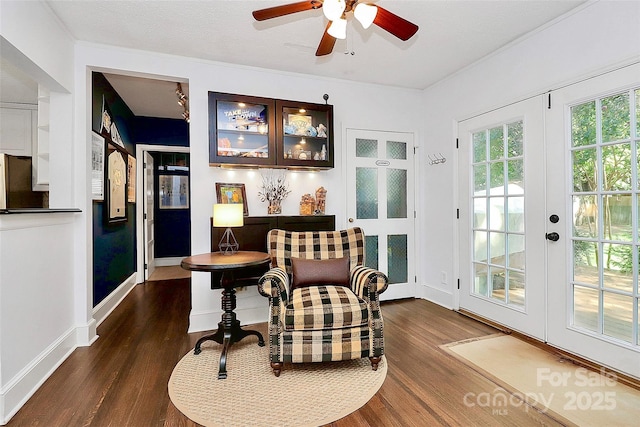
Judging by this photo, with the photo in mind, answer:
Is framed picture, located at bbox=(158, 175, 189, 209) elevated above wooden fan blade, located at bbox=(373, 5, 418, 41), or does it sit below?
below

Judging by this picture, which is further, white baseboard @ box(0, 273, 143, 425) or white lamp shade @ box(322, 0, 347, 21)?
white baseboard @ box(0, 273, 143, 425)

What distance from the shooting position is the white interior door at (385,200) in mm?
3803

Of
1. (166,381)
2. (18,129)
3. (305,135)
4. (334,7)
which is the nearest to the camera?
(334,7)

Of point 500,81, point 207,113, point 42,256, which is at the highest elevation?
point 500,81

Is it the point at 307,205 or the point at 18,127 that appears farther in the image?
the point at 18,127

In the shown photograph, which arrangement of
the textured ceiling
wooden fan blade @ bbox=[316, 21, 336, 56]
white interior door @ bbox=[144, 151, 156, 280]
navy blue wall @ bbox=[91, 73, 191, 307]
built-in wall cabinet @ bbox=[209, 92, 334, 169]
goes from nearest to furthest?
wooden fan blade @ bbox=[316, 21, 336, 56], the textured ceiling, built-in wall cabinet @ bbox=[209, 92, 334, 169], navy blue wall @ bbox=[91, 73, 191, 307], white interior door @ bbox=[144, 151, 156, 280]

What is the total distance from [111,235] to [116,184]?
619 millimetres

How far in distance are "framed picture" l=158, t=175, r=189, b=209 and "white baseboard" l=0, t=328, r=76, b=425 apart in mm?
3790

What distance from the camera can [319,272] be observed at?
2584 millimetres

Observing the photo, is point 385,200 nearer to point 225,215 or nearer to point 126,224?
point 225,215

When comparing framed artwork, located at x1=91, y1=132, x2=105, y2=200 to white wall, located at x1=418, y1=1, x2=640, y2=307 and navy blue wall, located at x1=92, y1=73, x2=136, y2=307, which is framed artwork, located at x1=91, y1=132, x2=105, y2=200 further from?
white wall, located at x1=418, y1=1, x2=640, y2=307

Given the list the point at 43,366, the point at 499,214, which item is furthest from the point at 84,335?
the point at 499,214

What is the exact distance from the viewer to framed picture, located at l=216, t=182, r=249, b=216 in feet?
10.4

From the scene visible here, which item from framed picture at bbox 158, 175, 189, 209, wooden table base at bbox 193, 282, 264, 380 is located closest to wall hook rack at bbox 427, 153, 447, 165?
wooden table base at bbox 193, 282, 264, 380
